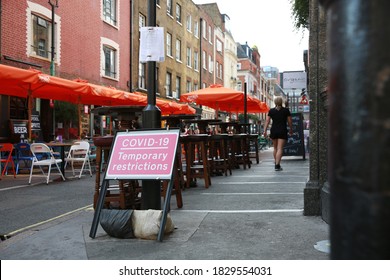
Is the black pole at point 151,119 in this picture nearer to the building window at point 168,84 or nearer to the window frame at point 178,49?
the building window at point 168,84

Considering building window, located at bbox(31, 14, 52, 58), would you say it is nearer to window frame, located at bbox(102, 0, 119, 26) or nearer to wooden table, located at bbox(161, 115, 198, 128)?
window frame, located at bbox(102, 0, 119, 26)

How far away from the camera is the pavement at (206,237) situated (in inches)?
123

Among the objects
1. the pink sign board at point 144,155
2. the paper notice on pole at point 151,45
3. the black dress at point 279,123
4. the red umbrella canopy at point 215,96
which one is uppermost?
the red umbrella canopy at point 215,96

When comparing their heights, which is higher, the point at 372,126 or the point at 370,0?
the point at 370,0

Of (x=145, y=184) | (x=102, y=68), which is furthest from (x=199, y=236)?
(x=102, y=68)

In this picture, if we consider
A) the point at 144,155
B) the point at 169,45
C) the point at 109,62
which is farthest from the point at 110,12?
the point at 144,155

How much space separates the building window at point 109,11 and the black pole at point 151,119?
56.0ft

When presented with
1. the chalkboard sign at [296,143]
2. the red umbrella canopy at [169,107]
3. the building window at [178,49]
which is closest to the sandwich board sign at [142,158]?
the chalkboard sign at [296,143]

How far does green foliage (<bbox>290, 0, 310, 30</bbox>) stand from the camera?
788cm

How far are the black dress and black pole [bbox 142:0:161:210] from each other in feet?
18.8

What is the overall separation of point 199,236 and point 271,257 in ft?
2.79

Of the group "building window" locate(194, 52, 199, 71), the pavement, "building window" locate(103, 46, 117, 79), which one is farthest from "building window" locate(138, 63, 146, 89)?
the pavement
